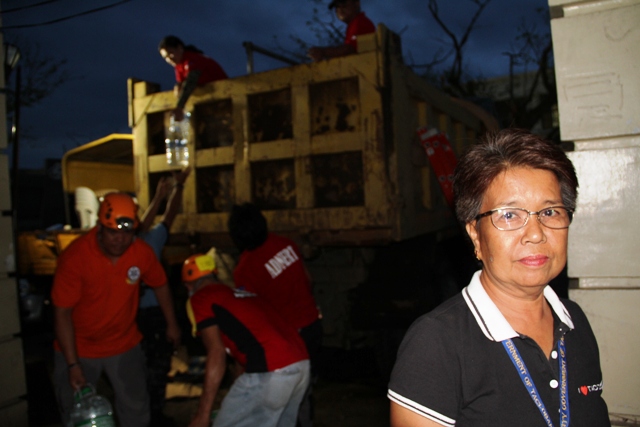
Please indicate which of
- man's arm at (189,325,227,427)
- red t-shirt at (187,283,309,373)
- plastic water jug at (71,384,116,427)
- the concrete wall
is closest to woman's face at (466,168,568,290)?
the concrete wall

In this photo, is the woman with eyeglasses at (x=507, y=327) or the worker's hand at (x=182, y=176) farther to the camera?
the worker's hand at (x=182, y=176)

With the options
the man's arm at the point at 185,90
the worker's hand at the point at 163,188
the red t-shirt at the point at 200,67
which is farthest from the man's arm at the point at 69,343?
the red t-shirt at the point at 200,67

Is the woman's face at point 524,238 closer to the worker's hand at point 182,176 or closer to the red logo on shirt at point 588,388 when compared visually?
the red logo on shirt at point 588,388

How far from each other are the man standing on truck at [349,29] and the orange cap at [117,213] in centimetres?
186

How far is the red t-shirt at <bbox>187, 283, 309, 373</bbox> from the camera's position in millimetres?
2832

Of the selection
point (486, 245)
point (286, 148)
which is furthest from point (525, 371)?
point (286, 148)

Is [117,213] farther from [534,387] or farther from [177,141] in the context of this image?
[534,387]

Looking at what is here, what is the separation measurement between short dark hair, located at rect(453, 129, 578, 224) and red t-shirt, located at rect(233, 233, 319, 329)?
2177 millimetres

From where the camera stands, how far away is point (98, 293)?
3.36 m

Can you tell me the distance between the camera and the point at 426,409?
1.30m

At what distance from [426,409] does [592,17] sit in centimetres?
166

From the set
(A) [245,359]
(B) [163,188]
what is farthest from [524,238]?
(B) [163,188]

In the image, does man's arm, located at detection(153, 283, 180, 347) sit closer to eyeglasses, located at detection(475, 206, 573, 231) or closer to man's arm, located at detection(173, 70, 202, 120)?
man's arm, located at detection(173, 70, 202, 120)

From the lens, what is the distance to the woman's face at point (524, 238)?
1439 millimetres
